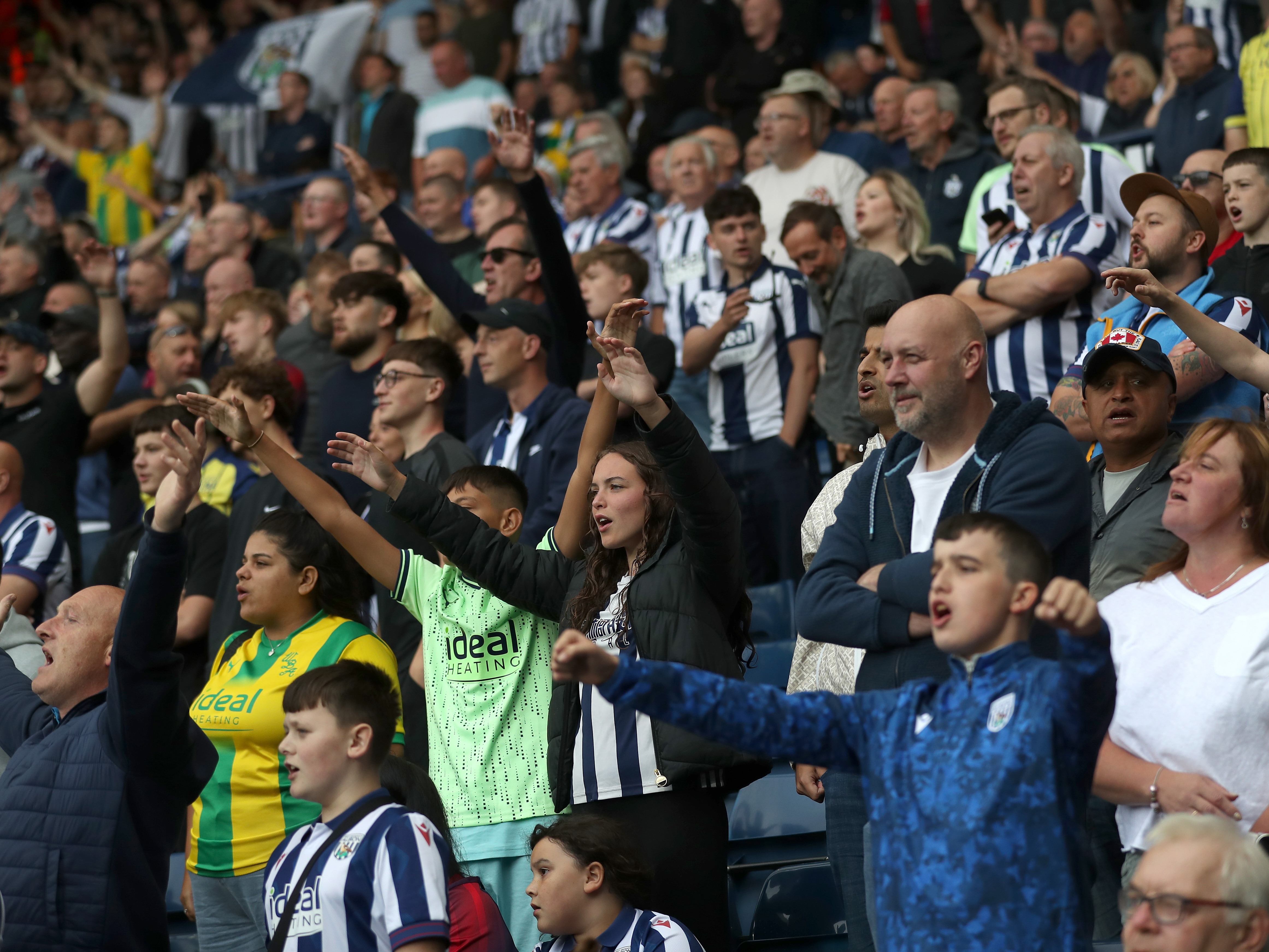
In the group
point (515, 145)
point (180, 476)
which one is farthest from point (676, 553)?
point (515, 145)

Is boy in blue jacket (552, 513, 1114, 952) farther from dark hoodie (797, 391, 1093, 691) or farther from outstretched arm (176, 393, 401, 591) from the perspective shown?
outstretched arm (176, 393, 401, 591)

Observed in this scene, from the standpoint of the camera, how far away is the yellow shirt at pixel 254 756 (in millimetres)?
4262

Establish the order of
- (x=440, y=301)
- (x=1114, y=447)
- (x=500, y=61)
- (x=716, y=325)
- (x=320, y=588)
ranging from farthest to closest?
(x=500, y=61)
(x=440, y=301)
(x=716, y=325)
(x=320, y=588)
(x=1114, y=447)

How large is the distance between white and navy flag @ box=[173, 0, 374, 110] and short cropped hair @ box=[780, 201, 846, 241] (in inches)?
286

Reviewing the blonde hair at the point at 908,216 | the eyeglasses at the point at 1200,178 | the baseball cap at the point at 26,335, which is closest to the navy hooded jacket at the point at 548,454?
the blonde hair at the point at 908,216

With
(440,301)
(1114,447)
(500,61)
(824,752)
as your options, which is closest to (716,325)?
(440,301)

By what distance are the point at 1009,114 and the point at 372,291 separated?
3.06 meters

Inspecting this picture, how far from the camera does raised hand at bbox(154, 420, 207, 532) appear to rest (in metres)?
3.45

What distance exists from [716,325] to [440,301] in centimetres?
131

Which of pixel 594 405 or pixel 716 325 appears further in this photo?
pixel 716 325

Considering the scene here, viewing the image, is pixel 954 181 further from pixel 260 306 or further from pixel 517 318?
pixel 260 306

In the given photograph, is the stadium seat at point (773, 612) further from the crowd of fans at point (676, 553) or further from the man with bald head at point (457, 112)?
the man with bald head at point (457, 112)

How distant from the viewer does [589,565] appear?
4.07 meters

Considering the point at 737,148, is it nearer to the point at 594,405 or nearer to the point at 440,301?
the point at 440,301
